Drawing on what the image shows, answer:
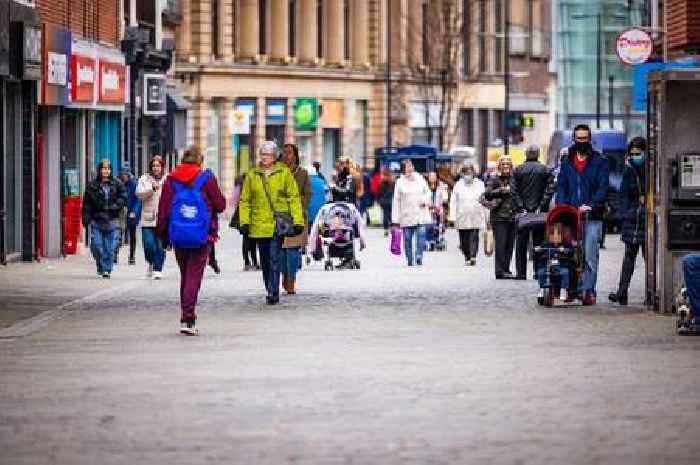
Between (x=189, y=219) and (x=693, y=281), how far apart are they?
4.48m

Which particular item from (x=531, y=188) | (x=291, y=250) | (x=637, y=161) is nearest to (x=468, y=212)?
(x=531, y=188)

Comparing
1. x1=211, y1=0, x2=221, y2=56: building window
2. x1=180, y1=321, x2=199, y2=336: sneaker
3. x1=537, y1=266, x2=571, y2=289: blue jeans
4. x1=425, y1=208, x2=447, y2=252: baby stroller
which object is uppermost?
x1=211, y1=0, x2=221, y2=56: building window

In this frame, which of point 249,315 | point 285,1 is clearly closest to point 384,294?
point 249,315

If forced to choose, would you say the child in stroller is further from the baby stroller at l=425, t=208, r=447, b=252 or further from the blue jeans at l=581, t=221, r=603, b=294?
the blue jeans at l=581, t=221, r=603, b=294

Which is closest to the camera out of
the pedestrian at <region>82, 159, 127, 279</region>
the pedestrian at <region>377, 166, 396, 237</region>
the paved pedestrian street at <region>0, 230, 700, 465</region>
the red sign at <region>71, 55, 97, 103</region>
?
the paved pedestrian street at <region>0, 230, 700, 465</region>

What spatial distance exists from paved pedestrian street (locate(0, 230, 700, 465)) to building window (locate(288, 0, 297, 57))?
63910 mm

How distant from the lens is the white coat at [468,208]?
40031 millimetres

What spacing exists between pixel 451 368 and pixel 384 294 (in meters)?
11.2

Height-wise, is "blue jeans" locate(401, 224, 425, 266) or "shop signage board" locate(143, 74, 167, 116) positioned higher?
"shop signage board" locate(143, 74, 167, 116)

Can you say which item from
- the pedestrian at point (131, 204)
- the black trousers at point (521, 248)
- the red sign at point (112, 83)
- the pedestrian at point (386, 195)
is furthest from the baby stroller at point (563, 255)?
the pedestrian at point (386, 195)

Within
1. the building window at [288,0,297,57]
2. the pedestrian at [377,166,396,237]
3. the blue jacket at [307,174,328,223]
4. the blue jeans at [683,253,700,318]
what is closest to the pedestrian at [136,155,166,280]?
the blue jacket at [307,174,328,223]

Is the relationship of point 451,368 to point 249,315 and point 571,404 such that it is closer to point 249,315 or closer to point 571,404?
point 571,404

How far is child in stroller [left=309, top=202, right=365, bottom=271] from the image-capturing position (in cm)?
3822

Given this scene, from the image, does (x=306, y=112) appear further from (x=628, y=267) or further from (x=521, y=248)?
(x=628, y=267)
